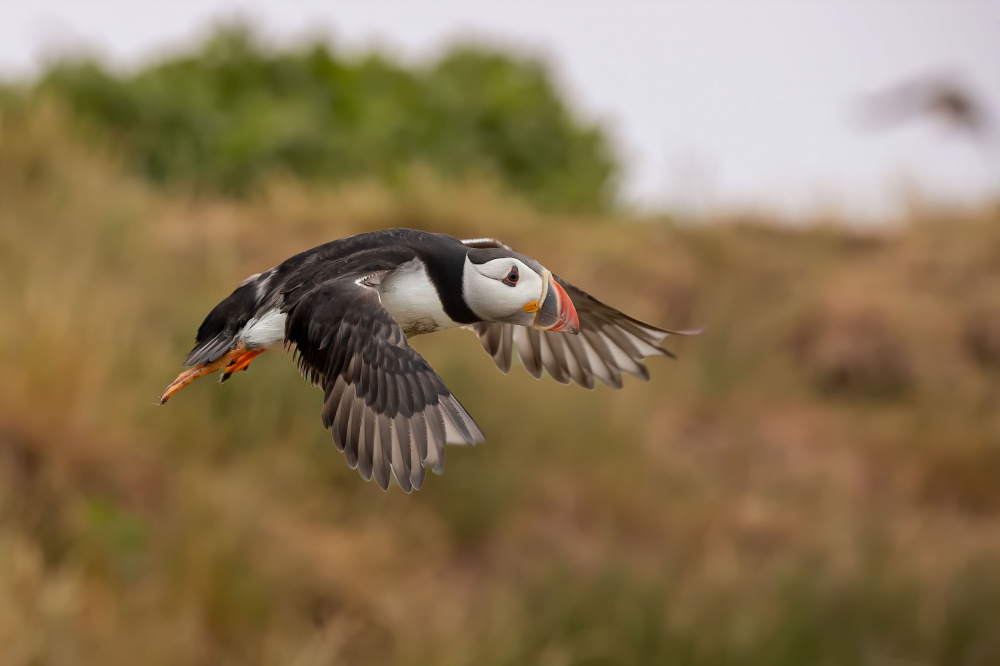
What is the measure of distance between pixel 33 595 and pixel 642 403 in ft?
17.5

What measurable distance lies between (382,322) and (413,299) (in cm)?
22

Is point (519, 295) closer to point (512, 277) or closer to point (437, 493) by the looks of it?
point (512, 277)

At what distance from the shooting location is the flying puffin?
6.27 ft

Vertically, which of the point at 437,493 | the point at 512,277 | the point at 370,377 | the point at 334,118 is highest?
the point at 512,277

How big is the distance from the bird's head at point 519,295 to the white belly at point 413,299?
0.38 ft

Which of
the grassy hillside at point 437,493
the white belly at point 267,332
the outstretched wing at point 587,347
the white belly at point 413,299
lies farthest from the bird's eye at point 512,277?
the grassy hillside at point 437,493

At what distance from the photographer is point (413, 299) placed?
2.16 metres

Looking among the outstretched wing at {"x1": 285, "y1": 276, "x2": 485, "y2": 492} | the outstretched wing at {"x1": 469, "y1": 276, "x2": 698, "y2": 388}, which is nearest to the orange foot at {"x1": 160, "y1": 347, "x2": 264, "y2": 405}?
the outstretched wing at {"x1": 285, "y1": 276, "x2": 485, "y2": 492}

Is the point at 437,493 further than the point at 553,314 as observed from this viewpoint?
Yes

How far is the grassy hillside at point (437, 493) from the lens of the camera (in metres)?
5.71

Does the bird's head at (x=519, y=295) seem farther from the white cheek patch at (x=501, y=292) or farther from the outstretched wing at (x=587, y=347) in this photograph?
the outstretched wing at (x=587, y=347)

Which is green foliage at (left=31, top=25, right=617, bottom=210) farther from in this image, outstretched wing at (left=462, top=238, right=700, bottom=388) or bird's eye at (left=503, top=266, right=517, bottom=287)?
bird's eye at (left=503, top=266, right=517, bottom=287)

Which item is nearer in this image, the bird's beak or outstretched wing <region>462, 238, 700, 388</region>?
the bird's beak

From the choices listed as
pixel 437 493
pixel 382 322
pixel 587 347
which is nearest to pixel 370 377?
pixel 382 322
